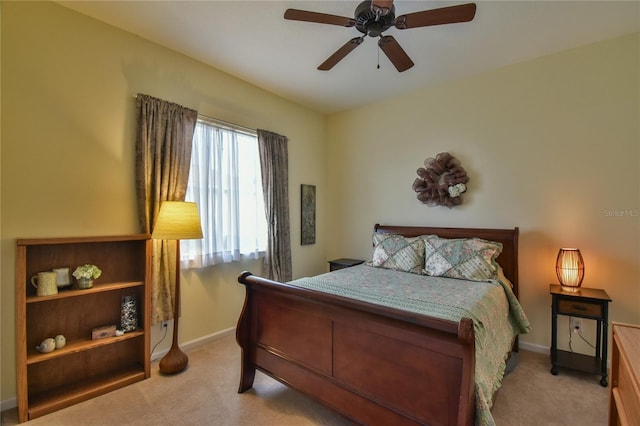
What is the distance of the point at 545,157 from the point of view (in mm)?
2924

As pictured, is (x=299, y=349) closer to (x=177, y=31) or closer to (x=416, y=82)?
(x=177, y=31)

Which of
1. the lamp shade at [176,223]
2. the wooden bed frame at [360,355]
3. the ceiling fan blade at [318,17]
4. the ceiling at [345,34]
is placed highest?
the ceiling at [345,34]

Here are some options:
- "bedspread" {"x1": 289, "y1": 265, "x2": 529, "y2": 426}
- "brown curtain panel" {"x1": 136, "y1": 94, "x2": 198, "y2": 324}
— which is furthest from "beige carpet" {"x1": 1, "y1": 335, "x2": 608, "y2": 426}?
"brown curtain panel" {"x1": 136, "y1": 94, "x2": 198, "y2": 324}

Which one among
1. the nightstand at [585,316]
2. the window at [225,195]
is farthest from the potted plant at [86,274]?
the nightstand at [585,316]

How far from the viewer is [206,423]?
1.92 metres

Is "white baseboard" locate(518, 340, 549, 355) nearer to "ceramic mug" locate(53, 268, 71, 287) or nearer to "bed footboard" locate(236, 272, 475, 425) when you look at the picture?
"bed footboard" locate(236, 272, 475, 425)

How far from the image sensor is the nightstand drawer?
7.86ft

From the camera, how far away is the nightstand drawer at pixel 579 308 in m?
2.39

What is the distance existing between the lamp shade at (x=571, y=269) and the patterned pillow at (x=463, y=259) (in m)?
0.50

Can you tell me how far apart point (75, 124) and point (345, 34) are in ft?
7.53

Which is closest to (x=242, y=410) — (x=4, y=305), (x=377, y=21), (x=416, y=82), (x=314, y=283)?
(x=314, y=283)

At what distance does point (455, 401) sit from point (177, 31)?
328cm

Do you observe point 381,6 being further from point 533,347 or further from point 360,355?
point 533,347

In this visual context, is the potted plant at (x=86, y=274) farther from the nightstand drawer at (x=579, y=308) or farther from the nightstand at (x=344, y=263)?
the nightstand drawer at (x=579, y=308)
